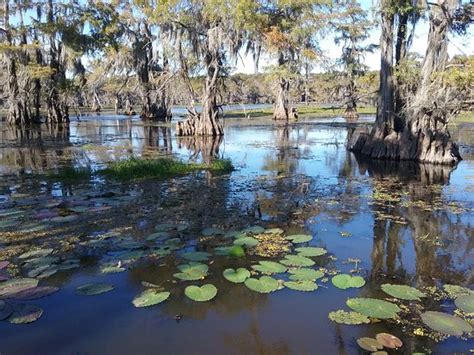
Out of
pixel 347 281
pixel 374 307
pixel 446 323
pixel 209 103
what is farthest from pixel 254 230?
pixel 209 103

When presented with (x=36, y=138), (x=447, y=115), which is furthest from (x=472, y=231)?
(x=36, y=138)

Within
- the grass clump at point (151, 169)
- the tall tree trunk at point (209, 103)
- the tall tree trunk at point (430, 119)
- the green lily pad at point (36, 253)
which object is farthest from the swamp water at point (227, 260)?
the tall tree trunk at point (209, 103)

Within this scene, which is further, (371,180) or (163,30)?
(163,30)

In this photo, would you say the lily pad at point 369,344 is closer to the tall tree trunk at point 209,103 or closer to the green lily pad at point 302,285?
the green lily pad at point 302,285

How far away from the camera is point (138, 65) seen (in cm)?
3122

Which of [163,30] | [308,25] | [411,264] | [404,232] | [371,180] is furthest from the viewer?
[308,25]

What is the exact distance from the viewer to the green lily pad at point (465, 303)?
3.67 meters

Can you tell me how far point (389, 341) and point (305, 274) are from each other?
128 cm

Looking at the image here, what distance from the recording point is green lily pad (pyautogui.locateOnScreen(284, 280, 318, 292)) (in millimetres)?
4023

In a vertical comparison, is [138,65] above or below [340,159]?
above

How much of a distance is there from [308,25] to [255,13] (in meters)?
4.56

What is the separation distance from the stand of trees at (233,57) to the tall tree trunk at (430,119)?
0.03 metres

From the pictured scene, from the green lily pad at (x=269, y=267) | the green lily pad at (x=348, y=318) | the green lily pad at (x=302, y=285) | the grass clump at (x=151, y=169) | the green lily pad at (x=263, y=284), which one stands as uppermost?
the grass clump at (x=151, y=169)

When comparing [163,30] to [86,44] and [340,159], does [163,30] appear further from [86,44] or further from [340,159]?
[340,159]
